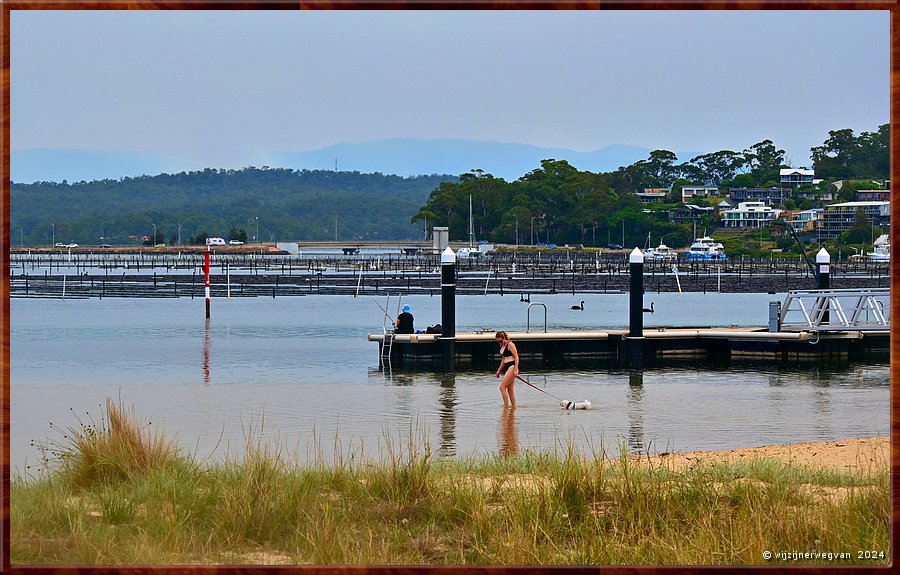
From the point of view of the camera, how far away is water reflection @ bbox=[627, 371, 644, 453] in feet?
55.0

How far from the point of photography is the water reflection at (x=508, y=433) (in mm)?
15716

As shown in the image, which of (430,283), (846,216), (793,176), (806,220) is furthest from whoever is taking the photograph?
(793,176)

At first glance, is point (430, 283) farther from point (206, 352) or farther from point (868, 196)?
point (868, 196)

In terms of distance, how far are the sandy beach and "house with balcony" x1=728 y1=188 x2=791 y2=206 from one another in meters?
154

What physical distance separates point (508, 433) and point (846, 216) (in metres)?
120

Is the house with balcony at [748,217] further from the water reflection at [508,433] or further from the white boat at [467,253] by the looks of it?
the water reflection at [508,433]

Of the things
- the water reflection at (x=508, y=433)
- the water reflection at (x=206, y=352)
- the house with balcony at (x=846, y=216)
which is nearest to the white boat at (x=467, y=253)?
the house with balcony at (x=846, y=216)

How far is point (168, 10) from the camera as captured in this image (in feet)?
19.1

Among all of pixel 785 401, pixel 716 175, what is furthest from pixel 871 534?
pixel 716 175

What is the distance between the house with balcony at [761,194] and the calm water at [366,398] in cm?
12807

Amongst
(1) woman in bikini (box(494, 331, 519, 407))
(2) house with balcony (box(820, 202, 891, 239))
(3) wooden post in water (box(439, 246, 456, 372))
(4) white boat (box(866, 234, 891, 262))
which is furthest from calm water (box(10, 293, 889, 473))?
(2) house with balcony (box(820, 202, 891, 239))

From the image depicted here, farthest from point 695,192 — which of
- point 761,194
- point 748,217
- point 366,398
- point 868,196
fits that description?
point 366,398

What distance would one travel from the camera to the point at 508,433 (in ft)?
58.0

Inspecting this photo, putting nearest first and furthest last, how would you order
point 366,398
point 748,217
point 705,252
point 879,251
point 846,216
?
point 366,398, point 879,251, point 705,252, point 846,216, point 748,217
